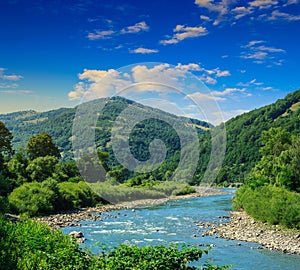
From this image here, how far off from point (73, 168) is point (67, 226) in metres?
26.0

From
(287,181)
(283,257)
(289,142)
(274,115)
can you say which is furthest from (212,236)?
(274,115)

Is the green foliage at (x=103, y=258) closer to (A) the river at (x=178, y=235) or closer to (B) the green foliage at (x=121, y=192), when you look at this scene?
(A) the river at (x=178, y=235)

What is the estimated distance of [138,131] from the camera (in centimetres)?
5100

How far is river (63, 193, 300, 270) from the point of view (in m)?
21.4

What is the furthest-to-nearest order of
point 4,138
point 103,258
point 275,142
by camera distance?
point 275,142
point 4,138
point 103,258

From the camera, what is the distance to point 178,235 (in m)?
29.5

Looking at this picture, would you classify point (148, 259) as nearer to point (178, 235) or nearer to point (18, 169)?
point (178, 235)

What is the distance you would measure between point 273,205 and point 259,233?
4433mm

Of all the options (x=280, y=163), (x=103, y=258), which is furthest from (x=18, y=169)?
(x=103, y=258)

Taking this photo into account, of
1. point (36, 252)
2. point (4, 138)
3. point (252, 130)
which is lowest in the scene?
point (36, 252)

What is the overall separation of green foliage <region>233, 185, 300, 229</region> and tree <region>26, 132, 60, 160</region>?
29770mm

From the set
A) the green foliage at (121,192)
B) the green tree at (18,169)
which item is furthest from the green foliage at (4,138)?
the green foliage at (121,192)

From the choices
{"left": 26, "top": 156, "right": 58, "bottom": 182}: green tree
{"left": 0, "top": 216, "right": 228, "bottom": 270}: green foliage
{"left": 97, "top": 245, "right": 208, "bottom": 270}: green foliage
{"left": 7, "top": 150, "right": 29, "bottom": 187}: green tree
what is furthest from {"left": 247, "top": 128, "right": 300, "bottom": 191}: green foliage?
{"left": 97, "top": 245, "right": 208, "bottom": 270}: green foliage

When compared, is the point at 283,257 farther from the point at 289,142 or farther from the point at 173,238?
the point at 289,142
